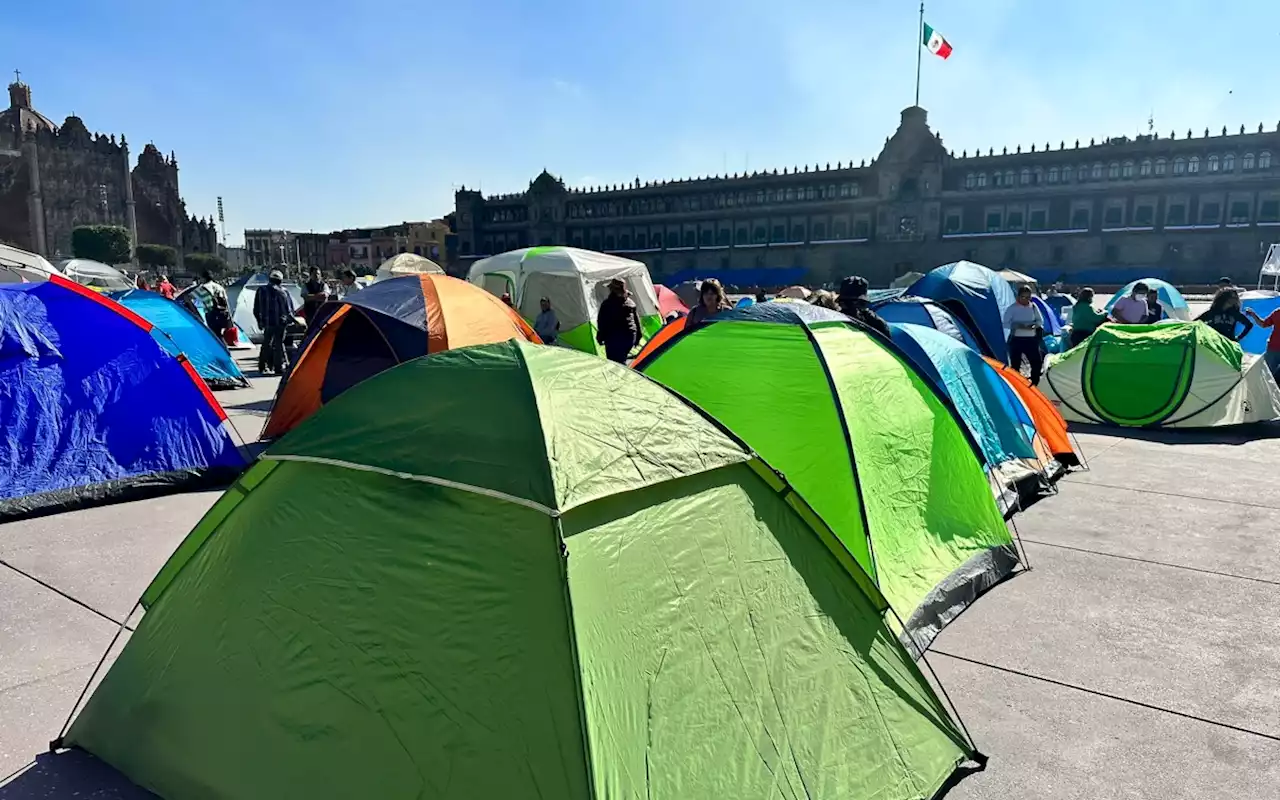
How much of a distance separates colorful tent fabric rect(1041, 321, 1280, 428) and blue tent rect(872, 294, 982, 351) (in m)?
1.52

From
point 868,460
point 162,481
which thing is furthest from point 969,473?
point 162,481

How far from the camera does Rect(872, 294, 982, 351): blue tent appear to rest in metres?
9.89

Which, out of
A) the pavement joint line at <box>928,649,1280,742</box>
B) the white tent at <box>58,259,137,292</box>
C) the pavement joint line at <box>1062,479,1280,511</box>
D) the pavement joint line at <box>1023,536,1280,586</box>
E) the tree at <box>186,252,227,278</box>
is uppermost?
the tree at <box>186,252,227,278</box>

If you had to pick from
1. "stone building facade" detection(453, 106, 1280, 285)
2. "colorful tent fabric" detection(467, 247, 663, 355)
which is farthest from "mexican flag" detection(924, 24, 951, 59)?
"colorful tent fabric" detection(467, 247, 663, 355)

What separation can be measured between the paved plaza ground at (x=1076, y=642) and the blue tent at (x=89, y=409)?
0.25 m

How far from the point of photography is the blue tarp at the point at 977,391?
610 cm

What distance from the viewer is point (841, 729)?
2.71 metres

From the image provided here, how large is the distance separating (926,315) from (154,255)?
79.0 m

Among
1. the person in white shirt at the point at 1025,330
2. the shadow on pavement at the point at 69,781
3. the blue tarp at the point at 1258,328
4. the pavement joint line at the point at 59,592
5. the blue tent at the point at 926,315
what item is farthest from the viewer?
the blue tarp at the point at 1258,328

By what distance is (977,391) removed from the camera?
632 centimetres

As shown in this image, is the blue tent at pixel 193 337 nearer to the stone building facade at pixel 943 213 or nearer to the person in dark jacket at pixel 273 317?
the person in dark jacket at pixel 273 317

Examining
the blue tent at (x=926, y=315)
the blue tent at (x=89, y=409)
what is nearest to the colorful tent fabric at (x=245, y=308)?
the blue tent at (x=89, y=409)

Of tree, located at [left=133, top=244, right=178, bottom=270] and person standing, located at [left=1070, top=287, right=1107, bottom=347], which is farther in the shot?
tree, located at [left=133, top=244, right=178, bottom=270]

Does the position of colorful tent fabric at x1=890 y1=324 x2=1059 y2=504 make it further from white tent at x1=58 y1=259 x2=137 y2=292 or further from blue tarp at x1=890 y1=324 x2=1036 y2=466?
white tent at x1=58 y1=259 x2=137 y2=292
